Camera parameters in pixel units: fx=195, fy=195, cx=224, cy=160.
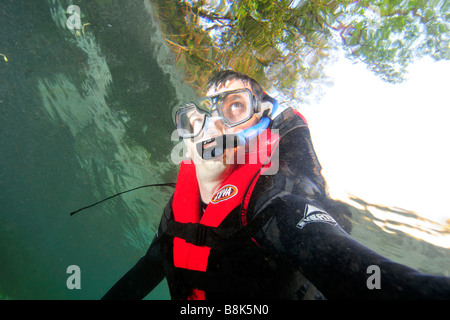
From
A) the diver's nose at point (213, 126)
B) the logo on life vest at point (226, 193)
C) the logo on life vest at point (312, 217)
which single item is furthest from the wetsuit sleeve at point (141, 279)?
the logo on life vest at point (312, 217)

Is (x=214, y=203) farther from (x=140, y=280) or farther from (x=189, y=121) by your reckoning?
(x=140, y=280)

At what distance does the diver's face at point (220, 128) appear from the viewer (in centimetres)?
234

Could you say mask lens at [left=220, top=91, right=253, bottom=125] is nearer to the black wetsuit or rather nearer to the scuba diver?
the scuba diver

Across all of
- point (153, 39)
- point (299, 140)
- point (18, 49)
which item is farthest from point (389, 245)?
point (18, 49)

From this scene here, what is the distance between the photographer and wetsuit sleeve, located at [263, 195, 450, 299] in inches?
32.4

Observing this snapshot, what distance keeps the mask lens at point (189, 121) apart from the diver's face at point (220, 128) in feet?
0.25

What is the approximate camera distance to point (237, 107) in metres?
3.03

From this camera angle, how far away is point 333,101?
486 cm

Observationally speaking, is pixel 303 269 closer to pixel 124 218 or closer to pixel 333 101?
pixel 333 101

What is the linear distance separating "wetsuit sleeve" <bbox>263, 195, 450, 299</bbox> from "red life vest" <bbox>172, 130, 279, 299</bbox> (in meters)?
0.48

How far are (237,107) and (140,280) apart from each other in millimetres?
3104

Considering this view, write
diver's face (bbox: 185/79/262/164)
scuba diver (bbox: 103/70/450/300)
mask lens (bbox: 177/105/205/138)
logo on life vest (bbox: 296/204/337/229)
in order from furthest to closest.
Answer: mask lens (bbox: 177/105/205/138) < diver's face (bbox: 185/79/262/164) < logo on life vest (bbox: 296/204/337/229) < scuba diver (bbox: 103/70/450/300)

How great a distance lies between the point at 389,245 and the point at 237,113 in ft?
37.0

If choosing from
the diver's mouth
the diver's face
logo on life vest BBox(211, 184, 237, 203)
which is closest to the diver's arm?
logo on life vest BBox(211, 184, 237, 203)
